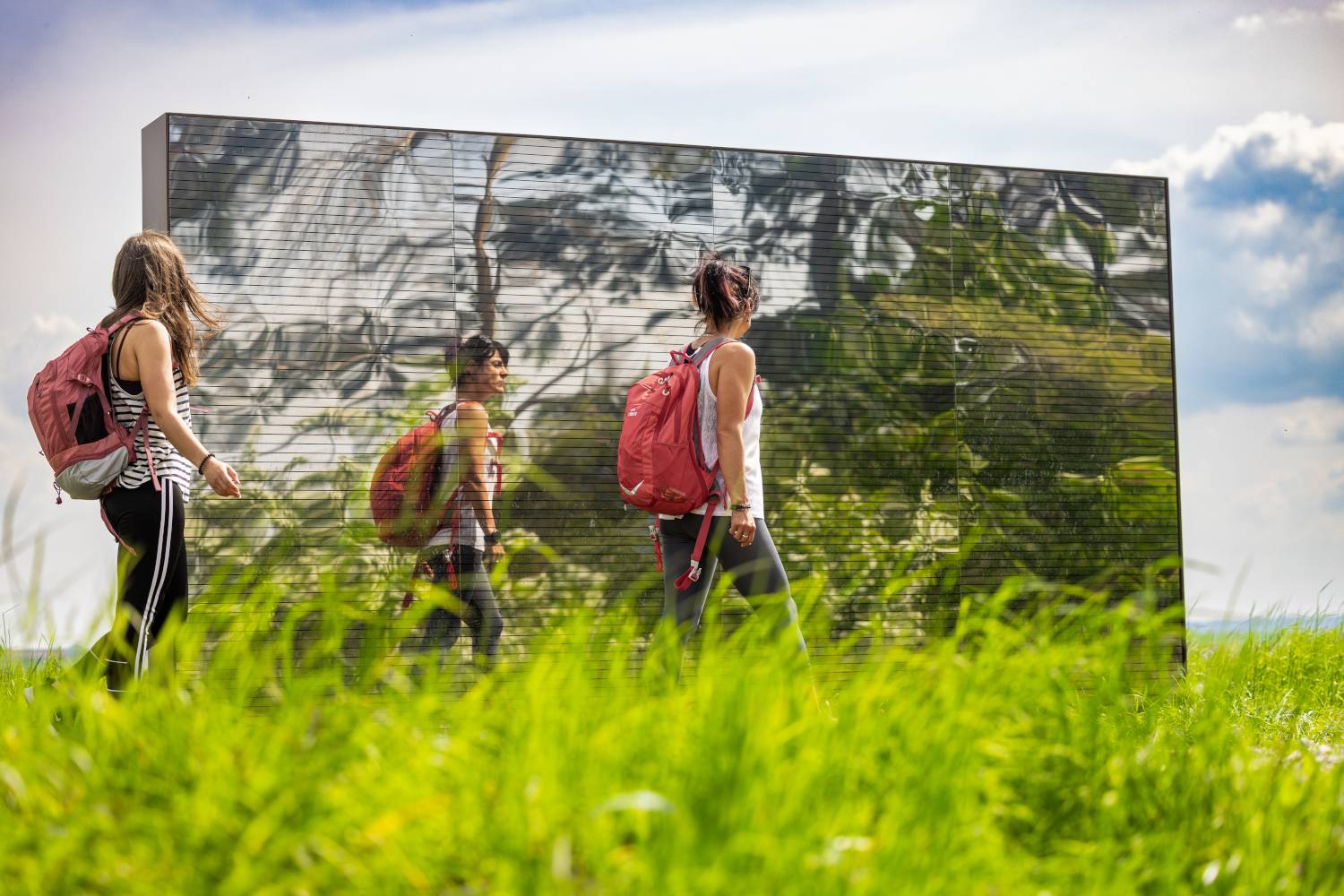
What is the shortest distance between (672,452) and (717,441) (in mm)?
160

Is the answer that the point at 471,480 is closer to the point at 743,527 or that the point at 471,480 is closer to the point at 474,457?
the point at 474,457

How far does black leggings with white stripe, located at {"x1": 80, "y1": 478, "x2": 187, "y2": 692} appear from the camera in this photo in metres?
3.57

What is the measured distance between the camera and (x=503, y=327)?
6.32 m

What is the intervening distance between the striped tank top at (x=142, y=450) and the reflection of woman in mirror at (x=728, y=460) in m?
1.56

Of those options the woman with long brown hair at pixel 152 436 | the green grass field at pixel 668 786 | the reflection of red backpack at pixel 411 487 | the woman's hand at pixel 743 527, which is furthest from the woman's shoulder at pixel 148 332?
the reflection of red backpack at pixel 411 487

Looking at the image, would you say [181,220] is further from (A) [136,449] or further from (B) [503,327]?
(A) [136,449]

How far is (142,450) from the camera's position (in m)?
3.70

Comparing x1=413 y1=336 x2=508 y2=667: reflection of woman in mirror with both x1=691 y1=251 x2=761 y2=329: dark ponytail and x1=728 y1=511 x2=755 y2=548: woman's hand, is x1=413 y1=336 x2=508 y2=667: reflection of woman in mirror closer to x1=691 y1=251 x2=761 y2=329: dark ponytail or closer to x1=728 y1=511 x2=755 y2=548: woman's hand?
x1=691 y1=251 x2=761 y2=329: dark ponytail

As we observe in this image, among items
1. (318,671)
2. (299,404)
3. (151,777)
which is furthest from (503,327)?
(151,777)

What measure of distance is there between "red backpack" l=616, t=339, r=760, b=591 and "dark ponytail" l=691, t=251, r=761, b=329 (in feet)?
0.39

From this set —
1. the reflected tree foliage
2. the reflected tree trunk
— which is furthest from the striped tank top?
the reflected tree trunk

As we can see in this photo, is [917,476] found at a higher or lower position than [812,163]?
lower

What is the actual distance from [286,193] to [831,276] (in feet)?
9.35

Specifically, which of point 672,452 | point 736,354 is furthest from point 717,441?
point 736,354
